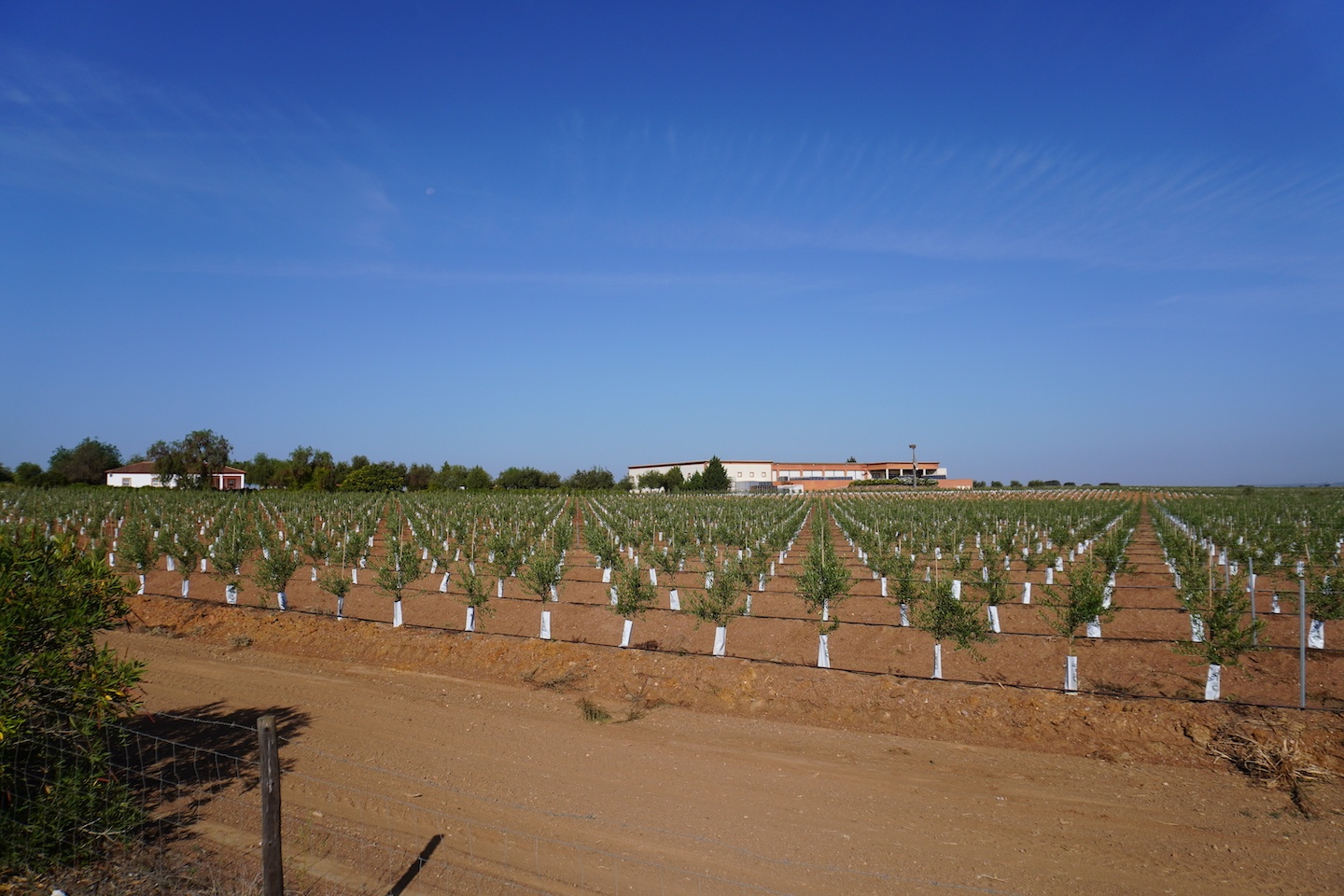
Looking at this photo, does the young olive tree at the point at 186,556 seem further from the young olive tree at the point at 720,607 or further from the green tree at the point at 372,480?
the green tree at the point at 372,480

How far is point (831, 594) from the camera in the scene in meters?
13.9

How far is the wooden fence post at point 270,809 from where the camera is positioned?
406 cm

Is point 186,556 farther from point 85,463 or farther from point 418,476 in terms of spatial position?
point 85,463

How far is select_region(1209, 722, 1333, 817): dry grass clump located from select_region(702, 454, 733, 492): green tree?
86.7m

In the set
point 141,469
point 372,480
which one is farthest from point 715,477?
point 141,469

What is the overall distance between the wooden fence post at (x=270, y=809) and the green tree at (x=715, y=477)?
91.2 metres

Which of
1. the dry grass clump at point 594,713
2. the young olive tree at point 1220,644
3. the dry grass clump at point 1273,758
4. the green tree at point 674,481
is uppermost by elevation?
the green tree at point 674,481

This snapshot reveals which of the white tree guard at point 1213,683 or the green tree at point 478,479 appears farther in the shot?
the green tree at point 478,479

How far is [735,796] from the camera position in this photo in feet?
24.0

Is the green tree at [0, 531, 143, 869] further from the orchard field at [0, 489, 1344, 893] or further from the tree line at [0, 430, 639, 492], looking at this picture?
the tree line at [0, 430, 639, 492]

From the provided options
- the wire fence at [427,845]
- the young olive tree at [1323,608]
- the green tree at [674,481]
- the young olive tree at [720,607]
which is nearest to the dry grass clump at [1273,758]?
the wire fence at [427,845]

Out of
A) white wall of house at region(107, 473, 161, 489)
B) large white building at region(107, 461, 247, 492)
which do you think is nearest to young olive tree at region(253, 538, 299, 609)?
large white building at region(107, 461, 247, 492)

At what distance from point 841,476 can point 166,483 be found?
94758 millimetres

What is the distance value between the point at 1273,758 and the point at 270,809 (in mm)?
9962
